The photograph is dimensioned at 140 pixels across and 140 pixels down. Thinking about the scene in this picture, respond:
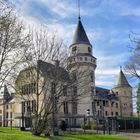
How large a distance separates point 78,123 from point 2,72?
46.6m

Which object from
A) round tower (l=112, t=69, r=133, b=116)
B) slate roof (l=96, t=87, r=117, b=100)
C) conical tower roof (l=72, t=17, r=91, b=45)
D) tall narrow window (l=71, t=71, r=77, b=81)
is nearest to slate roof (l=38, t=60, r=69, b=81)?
tall narrow window (l=71, t=71, r=77, b=81)

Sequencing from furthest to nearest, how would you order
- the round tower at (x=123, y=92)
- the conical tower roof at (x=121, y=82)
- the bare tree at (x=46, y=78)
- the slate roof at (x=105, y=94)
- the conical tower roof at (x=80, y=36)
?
1. the conical tower roof at (x=121, y=82)
2. the round tower at (x=123, y=92)
3. the slate roof at (x=105, y=94)
4. the conical tower roof at (x=80, y=36)
5. the bare tree at (x=46, y=78)

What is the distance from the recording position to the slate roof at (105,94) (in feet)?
292

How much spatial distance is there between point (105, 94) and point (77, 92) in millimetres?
56310

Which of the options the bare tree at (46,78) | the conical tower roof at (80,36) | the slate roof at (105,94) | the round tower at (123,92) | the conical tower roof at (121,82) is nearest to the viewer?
the bare tree at (46,78)

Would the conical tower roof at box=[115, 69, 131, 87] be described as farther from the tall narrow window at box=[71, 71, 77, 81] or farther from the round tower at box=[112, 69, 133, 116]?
the tall narrow window at box=[71, 71, 77, 81]

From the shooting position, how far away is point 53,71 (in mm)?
33969

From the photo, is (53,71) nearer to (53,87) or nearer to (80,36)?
(53,87)

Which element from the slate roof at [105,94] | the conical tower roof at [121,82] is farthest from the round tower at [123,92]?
the slate roof at [105,94]

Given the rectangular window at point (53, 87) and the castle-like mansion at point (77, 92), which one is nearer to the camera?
the rectangular window at point (53, 87)

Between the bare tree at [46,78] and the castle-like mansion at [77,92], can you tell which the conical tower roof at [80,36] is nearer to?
the castle-like mansion at [77,92]

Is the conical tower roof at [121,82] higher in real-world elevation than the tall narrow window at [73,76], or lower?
higher

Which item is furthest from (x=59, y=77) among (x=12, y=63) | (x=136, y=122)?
(x=136, y=122)

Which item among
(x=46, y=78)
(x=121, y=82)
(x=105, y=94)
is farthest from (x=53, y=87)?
(x=121, y=82)
